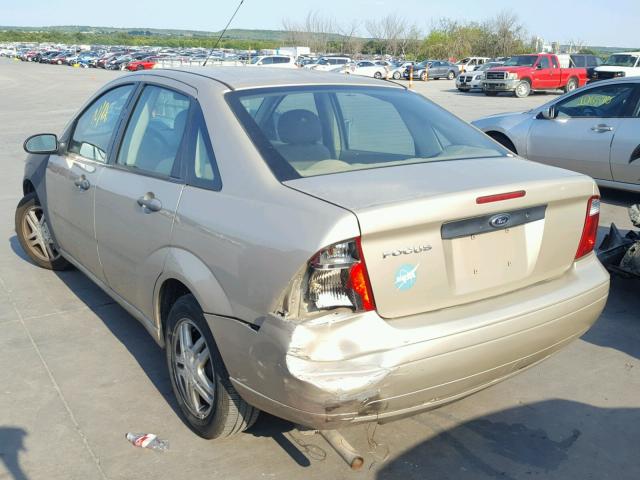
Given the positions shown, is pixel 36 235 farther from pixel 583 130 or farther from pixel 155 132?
pixel 583 130

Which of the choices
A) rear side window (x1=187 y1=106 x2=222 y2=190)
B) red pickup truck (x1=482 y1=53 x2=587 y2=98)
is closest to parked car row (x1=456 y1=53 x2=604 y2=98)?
red pickup truck (x1=482 y1=53 x2=587 y2=98)

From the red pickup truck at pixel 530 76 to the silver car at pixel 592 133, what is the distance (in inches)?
924

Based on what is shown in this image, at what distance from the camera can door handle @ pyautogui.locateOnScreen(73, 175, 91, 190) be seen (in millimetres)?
4297

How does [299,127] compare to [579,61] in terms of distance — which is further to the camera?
[579,61]

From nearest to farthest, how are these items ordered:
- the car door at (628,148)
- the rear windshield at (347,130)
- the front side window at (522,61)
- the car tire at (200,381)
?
the car tire at (200,381), the rear windshield at (347,130), the car door at (628,148), the front side window at (522,61)

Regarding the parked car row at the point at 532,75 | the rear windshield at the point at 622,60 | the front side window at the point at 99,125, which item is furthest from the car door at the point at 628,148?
the rear windshield at the point at 622,60

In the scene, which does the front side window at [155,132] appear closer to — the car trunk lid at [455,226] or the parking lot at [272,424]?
the car trunk lid at [455,226]

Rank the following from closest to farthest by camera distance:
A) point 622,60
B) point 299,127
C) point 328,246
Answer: point 328,246 → point 299,127 → point 622,60

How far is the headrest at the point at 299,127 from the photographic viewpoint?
3338 millimetres

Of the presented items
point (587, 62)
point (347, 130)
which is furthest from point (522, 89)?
point (347, 130)

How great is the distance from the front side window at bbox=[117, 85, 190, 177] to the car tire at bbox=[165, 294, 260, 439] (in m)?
0.78

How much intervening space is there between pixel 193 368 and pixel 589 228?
205cm

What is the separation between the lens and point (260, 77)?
12.1 feet

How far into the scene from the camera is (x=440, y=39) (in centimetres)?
8031
